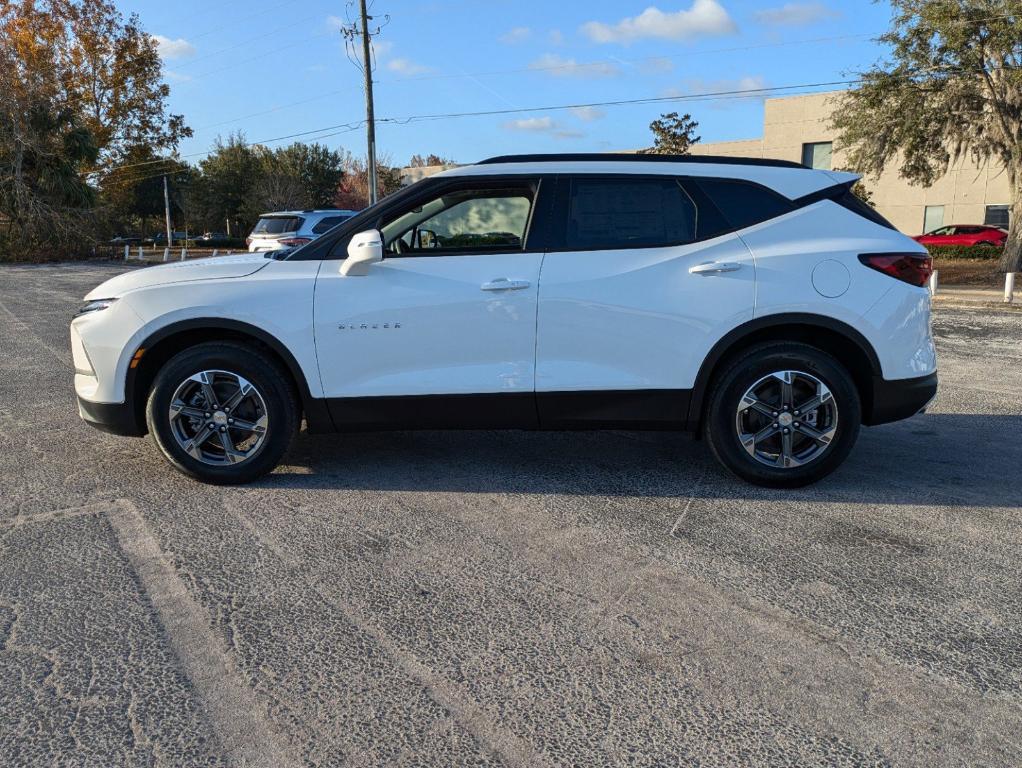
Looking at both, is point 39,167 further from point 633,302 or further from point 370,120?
point 633,302

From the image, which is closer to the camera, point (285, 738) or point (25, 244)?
point (285, 738)

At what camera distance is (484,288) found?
4.39 m

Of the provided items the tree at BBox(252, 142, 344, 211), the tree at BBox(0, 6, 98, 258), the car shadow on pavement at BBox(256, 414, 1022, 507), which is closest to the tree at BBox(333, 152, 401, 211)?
the tree at BBox(252, 142, 344, 211)

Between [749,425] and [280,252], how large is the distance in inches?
121

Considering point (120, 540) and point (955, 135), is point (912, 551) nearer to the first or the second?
point (120, 540)

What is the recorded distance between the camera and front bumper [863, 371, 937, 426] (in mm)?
4508

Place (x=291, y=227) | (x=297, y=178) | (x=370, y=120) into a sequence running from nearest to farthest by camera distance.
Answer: (x=291, y=227) → (x=370, y=120) → (x=297, y=178)

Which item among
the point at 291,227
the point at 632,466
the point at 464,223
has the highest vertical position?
the point at 291,227

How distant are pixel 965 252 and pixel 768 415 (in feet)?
106

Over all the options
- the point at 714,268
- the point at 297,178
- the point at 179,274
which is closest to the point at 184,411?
the point at 179,274

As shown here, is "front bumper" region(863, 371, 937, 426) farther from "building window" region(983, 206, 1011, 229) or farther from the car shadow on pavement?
"building window" region(983, 206, 1011, 229)

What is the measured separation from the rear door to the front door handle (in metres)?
0.11

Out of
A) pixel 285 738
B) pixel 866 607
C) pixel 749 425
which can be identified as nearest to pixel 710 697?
pixel 866 607

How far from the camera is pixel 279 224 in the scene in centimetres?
1712
